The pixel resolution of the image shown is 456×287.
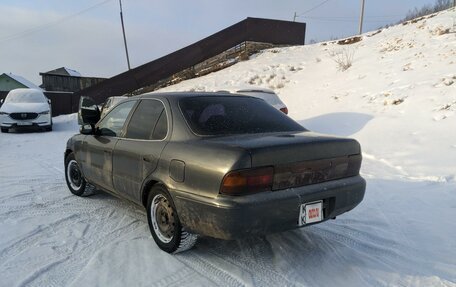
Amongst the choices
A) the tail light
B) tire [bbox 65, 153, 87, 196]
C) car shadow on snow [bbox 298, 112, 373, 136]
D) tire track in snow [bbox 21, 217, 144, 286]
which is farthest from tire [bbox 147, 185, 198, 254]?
car shadow on snow [bbox 298, 112, 373, 136]

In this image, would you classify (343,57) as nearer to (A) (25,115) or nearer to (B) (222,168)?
(A) (25,115)

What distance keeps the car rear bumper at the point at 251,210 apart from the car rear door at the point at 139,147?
600mm

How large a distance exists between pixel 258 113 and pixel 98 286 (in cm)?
220

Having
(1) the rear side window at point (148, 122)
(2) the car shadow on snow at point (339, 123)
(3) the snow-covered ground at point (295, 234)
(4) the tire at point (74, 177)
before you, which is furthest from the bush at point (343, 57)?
(1) the rear side window at point (148, 122)

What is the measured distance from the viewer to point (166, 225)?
374cm

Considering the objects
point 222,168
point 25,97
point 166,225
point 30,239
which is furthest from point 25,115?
point 222,168

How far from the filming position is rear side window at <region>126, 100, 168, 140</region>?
3.93m

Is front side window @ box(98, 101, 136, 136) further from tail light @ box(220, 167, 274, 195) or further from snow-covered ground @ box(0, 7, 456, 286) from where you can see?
tail light @ box(220, 167, 274, 195)

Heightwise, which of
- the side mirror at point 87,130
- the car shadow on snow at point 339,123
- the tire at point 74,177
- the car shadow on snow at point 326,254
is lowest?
the car shadow on snow at point 326,254

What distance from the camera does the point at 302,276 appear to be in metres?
3.29

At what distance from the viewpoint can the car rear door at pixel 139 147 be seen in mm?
3854

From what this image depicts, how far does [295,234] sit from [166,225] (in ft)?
4.47

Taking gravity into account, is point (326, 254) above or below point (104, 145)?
below

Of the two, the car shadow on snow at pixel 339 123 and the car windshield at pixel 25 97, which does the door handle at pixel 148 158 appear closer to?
the car shadow on snow at pixel 339 123
